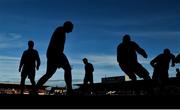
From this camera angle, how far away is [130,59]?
1177 centimetres

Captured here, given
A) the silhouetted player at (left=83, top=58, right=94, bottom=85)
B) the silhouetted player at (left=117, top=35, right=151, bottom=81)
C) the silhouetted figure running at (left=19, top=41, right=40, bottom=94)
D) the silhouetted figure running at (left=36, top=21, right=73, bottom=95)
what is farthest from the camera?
the silhouetted player at (left=83, top=58, right=94, bottom=85)

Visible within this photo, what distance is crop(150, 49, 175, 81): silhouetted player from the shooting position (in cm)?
1449

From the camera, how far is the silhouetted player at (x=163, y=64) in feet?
47.5

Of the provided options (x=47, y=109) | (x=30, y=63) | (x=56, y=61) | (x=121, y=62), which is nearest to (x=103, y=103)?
(x=47, y=109)

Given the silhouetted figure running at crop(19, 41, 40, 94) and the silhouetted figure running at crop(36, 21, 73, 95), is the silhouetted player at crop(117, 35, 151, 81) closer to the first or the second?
the silhouetted figure running at crop(36, 21, 73, 95)

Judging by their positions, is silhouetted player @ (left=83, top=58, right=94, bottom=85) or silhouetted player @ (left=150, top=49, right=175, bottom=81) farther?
silhouetted player @ (left=83, top=58, right=94, bottom=85)

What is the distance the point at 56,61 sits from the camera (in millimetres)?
9883

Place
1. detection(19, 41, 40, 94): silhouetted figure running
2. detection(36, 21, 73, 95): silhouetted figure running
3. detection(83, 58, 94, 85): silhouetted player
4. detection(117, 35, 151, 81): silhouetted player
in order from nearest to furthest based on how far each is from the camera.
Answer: detection(36, 21, 73, 95): silhouetted figure running
detection(117, 35, 151, 81): silhouetted player
detection(19, 41, 40, 94): silhouetted figure running
detection(83, 58, 94, 85): silhouetted player

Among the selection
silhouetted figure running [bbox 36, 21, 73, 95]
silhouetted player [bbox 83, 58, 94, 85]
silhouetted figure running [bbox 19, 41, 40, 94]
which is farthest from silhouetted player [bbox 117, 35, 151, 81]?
silhouetted player [bbox 83, 58, 94, 85]

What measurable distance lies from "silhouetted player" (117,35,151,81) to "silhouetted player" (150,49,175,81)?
8.86ft

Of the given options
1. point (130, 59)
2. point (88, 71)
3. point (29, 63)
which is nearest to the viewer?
point (130, 59)

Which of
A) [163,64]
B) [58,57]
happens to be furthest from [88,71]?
[58,57]

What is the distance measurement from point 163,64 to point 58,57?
607cm

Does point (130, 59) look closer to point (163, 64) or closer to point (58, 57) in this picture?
point (58, 57)
